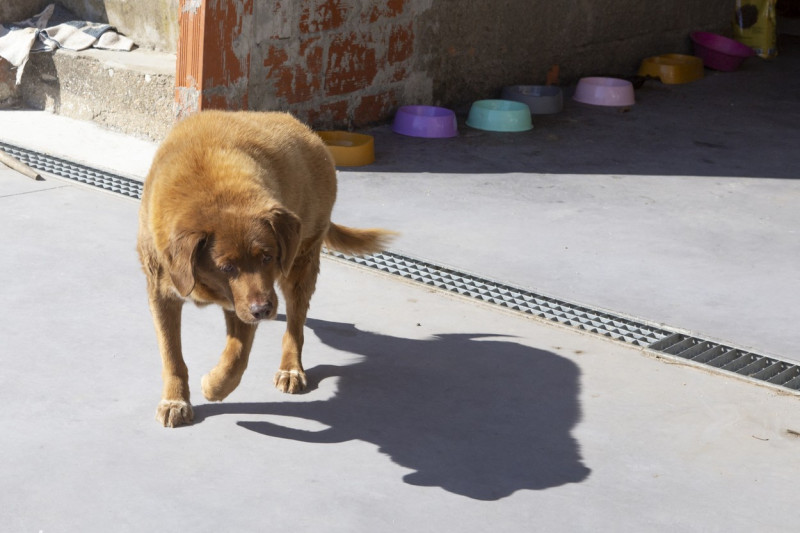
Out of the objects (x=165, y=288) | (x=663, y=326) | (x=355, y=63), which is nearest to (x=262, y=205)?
(x=165, y=288)

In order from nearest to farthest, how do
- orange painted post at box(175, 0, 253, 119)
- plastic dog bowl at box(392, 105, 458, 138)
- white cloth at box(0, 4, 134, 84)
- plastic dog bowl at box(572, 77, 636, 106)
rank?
orange painted post at box(175, 0, 253, 119) → white cloth at box(0, 4, 134, 84) → plastic dog bowl at box(392, 105, 458, 138) → plastic dog bowl at box(572, 77, 636, 106)

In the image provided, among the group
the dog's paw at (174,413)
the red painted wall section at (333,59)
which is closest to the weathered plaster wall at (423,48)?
the red painted wall section at (333,59)

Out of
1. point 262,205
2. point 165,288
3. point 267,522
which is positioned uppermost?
point 262,205

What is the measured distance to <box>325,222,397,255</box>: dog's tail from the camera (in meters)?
3.60

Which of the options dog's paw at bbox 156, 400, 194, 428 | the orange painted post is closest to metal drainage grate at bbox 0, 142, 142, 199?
the orange painted post

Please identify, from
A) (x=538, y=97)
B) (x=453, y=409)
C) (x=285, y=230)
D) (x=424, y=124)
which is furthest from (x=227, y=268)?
(x=538, y=97)

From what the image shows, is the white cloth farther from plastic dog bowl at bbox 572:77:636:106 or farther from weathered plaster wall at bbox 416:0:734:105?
plastic dog bowl at bbox 572:77:636:106

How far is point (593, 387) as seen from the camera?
3.21m

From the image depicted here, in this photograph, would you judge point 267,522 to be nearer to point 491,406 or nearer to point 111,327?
point 491,406

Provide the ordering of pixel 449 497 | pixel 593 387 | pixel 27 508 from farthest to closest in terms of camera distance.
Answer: pixel 593 387 < pixel 449 497 < pixel 27 508

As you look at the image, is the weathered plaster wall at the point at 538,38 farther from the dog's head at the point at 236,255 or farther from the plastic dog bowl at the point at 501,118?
the dog's head at the point at 236,255

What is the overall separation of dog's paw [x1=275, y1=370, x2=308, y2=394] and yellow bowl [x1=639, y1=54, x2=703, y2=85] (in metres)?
5.89

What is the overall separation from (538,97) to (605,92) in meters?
0.62

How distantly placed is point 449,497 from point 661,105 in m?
5.47
